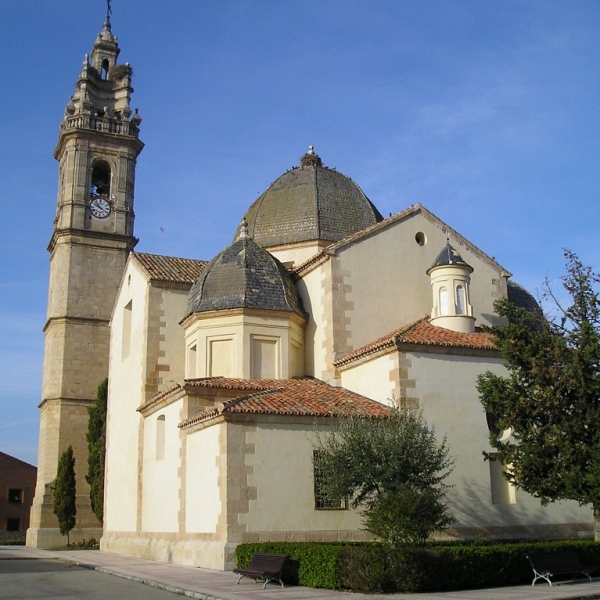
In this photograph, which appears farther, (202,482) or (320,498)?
(202,482)

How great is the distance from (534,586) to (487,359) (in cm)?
812

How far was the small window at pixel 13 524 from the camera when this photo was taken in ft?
193

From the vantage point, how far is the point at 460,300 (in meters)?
23.8

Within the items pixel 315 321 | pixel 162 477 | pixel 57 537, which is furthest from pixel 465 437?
pixel 57 537

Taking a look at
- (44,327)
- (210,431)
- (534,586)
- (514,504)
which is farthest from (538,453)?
(44,327)

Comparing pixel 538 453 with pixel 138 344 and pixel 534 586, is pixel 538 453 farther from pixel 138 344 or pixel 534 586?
pixel 138 344

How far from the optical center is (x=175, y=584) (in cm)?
1556

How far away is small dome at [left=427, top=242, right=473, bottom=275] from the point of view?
24.0 m

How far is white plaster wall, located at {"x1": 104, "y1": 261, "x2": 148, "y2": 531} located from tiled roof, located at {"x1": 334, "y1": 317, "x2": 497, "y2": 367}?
8.20 m

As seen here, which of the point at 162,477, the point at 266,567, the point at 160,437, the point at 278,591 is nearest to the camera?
the point at 278,591

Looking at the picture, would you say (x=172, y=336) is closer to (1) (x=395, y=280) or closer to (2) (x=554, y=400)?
(1) (x=395, y=280)

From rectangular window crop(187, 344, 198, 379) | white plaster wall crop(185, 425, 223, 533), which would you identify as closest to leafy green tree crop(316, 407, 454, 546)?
white plaster wall crop(185, 425, 223, 533)

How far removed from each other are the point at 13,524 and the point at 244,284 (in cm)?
4426

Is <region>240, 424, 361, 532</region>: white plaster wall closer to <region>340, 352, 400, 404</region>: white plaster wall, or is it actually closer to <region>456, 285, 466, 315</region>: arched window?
<region>340, 352, 400, 404</region>: white plaster wall
